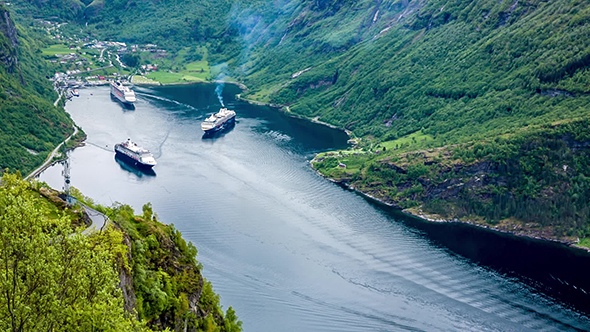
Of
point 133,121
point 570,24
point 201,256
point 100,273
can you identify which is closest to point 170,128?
point 133,121

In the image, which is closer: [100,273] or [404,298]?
[100,273]

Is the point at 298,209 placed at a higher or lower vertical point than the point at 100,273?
higher

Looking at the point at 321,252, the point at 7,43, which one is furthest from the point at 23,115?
the point at 321,252

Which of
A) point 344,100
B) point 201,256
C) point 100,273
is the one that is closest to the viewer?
point 100,273

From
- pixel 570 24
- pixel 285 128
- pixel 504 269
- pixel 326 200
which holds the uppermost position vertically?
pixel 570 24

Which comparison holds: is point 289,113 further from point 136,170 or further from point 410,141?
point 136,170

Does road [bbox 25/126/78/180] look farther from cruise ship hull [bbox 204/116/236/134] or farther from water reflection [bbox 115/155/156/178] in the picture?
cruise ship hull [bbox 204/116/236/134]

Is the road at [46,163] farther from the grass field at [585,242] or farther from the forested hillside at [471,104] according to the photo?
the grass field at [585,242]

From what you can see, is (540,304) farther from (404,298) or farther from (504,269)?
(404,298)
